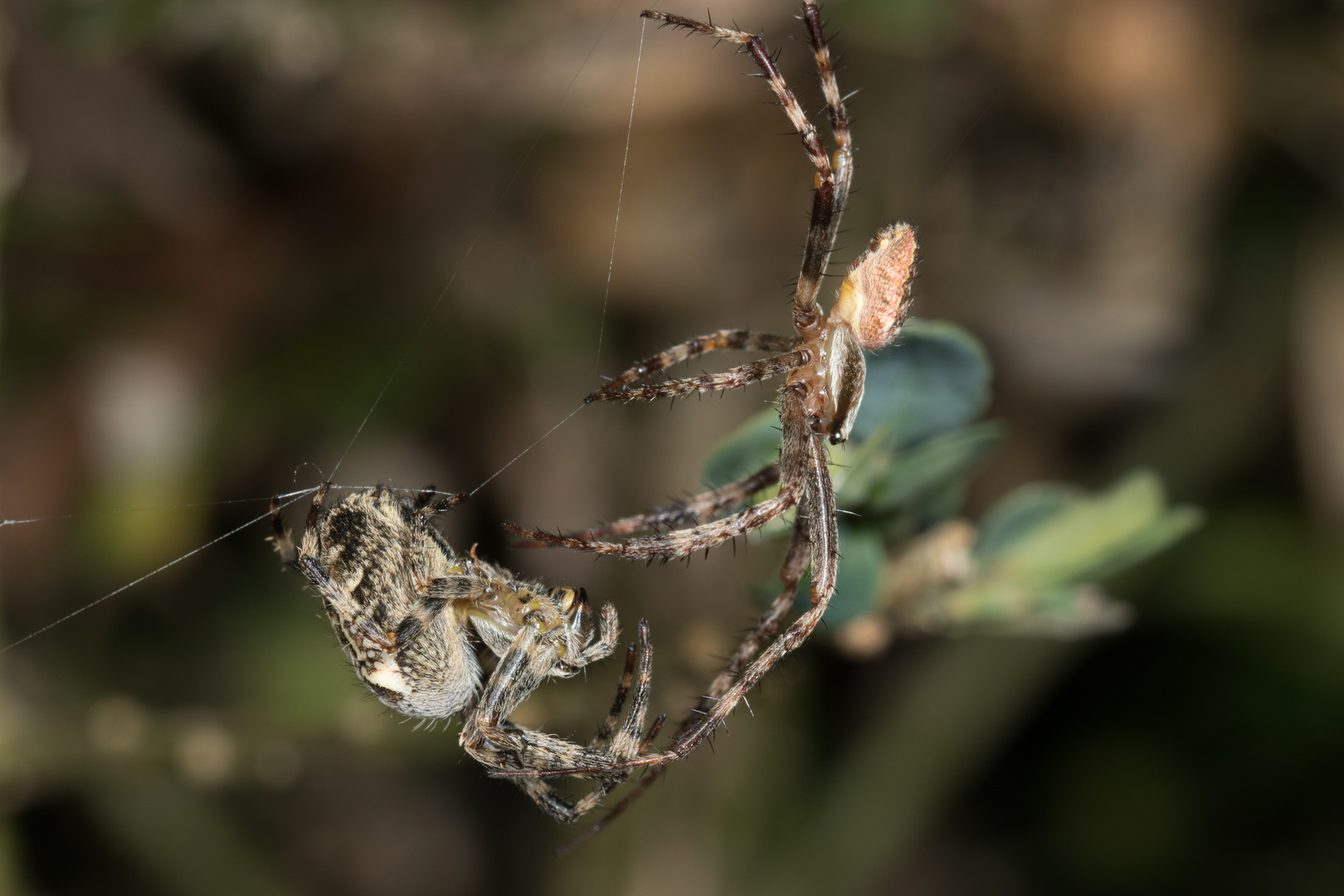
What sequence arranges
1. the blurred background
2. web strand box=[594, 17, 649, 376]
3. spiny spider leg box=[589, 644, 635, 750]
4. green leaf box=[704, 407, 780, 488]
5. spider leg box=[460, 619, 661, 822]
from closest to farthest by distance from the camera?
green leaf box=[704, 407, 780, 488]
spider leg box=[460, 619, 661, 822]
spiny spider leg box=[589, 644, 635, 750]
the blurred background
web strand box=[594, 17, 649, 376]

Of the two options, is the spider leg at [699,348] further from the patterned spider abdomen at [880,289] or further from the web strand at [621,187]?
the web strand at [621,187]

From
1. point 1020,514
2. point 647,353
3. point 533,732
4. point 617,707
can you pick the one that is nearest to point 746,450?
point 1020,514

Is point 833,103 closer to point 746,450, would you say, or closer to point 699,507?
point 746,450

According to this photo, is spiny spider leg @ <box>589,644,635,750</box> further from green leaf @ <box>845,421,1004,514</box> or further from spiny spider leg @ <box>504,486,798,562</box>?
green leaf @ <box>845,421,1004,514</box>

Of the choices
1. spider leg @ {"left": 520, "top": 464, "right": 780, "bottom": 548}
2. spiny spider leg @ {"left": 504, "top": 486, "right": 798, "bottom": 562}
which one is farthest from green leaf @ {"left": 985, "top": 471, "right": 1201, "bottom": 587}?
spider leg @ {"left": 520, "top": 464, "right": 780, "bottom": 548}

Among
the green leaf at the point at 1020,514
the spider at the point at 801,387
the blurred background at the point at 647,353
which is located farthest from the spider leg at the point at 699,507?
the blurred background at the point at 647,353

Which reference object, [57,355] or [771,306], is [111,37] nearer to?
[57,355]

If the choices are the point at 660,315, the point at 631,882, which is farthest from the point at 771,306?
the point at 631,882

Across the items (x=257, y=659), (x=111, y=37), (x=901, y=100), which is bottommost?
(x=257, y=659)
